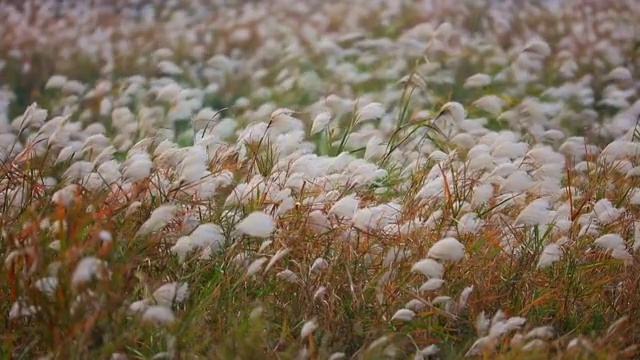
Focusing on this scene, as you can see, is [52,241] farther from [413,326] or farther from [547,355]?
[547,355]

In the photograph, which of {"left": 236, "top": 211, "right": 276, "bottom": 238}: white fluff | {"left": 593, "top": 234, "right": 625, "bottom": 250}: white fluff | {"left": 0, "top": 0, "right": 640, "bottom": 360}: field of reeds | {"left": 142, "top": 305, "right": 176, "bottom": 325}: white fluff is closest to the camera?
{"left": 142, "top": 305, "right": 176, "bottom": 325}: white fluff

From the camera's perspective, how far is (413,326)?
2.94m

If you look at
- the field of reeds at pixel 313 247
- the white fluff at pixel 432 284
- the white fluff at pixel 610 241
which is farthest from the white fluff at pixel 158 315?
the white fluff at pixel 610 241

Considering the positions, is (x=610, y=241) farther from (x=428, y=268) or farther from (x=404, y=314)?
(x=404, y=314)

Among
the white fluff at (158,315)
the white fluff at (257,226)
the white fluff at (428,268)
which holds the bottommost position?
the white fluff at (158,315)

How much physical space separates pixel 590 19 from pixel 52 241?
6225mm

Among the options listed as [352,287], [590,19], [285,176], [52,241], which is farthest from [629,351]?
[590,19]

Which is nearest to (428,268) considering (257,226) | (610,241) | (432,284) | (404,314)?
(432,284)

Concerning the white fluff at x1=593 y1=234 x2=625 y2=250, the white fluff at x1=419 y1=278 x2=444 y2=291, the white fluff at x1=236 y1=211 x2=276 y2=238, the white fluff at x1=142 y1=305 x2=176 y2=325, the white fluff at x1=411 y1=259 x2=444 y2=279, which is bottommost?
the white fluff at x1=142 y1=305 x2=176 y2=325

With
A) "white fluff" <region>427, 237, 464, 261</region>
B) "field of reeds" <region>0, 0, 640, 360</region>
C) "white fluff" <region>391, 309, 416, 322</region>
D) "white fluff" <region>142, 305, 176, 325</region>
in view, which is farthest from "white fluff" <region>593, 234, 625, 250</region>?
"white fluff" <region>142, 305, 176, 325</region>

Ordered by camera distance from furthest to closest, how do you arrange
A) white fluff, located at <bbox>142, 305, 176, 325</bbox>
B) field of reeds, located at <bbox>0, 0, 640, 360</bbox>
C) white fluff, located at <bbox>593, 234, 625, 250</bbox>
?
white fluff, located at <bbox>593, 234, 625, 250</bbox> < field of reeds, located at <bbox>0, 0, 640, 360</bbox> < white fluff, located at <bbox>142, 305, 176, 325</bbox>

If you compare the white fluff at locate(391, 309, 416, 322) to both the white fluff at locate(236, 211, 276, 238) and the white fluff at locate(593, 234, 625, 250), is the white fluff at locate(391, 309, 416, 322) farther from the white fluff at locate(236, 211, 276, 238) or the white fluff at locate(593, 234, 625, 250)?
the white fluff at locate(593, 234, 625, 250)

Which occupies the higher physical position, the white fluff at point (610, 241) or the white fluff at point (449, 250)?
the white fluff at point (610, 241)

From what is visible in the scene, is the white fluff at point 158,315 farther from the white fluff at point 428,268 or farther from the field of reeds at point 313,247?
the white fluff at point 428,268
